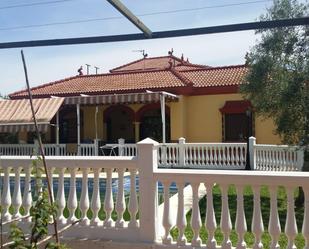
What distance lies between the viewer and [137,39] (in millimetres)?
4238

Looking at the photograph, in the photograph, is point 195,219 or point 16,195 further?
point 16,195

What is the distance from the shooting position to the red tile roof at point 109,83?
77.2ft

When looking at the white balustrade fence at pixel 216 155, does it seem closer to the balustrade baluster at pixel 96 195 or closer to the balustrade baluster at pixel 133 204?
the balustrade baluster at pixel 96 195

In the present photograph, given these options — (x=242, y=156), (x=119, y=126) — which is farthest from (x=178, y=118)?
(x=242, y=156)

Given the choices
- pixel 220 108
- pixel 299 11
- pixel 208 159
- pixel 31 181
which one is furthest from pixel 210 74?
pixel 31 181

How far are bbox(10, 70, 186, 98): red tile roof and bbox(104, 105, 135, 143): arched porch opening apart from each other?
66.2 inches

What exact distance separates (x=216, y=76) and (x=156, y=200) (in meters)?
19.6

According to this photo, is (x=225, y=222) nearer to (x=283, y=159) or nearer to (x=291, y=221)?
(x=291, y=221)

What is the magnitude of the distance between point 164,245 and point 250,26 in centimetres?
254

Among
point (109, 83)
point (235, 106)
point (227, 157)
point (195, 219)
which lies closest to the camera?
point (195, 219)

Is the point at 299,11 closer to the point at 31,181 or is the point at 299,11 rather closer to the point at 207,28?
the point at 207,28

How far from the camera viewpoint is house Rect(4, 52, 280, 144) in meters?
21.7

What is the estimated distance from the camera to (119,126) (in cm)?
2538

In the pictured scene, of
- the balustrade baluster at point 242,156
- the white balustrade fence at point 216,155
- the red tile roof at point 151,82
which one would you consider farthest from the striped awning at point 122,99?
the balustrade baluster at point 242,156
